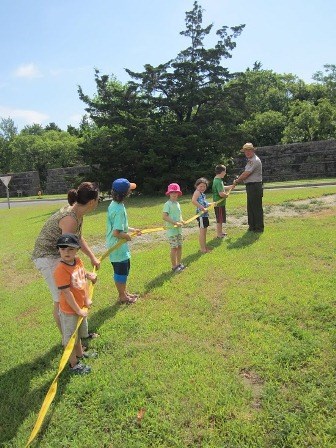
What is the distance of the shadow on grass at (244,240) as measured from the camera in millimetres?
7391

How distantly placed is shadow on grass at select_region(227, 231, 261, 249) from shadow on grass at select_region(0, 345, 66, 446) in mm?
4296

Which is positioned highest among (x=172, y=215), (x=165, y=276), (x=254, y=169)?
(x=254, y=169)

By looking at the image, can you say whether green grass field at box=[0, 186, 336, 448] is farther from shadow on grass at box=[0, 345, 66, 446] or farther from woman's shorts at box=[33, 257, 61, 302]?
woman's shorts at box=[33, 257, 61, 302]

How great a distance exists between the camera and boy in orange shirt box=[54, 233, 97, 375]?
11.0 ft

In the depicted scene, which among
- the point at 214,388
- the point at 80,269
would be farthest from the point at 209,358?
the point at 80,269

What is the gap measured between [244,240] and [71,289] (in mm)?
4964

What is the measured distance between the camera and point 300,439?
103 inches

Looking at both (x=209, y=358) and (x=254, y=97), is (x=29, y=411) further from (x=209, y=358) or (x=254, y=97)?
(x=254, y=97)

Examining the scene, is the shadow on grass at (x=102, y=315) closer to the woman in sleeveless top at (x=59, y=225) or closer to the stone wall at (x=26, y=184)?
the woman in sleeveless top at (x=59, y=225)

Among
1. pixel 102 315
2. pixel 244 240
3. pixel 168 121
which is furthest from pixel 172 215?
pixel 168 121

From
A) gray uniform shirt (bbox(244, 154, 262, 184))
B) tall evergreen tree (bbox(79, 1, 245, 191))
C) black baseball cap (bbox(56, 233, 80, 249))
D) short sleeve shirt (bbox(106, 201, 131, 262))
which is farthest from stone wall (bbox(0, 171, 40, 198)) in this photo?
black baseball cap (bbox(56, 233, 80, 249))

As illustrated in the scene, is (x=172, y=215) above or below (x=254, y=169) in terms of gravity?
below

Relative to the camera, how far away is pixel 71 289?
3.45 metres

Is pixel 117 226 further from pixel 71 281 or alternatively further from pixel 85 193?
pixel 71 281
